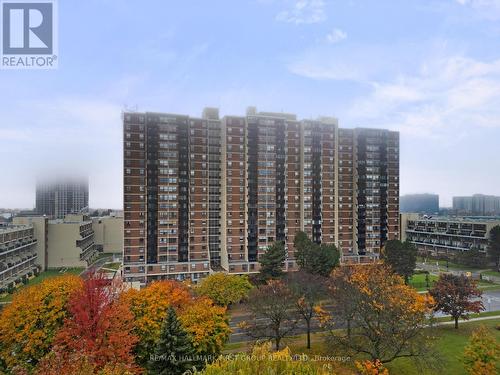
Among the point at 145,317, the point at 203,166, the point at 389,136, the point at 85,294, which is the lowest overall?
the point at 145,317

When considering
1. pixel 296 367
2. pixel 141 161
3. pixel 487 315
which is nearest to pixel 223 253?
pixel 141 161

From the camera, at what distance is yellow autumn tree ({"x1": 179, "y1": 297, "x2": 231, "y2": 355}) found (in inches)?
1038

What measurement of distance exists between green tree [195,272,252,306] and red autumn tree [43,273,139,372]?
60.7ft

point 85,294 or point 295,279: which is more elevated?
point 85,294

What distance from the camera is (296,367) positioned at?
42.5ft

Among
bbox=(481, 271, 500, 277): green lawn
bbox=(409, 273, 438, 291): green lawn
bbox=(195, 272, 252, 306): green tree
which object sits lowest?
bbox=(481, 271, 500, 277): green lawn

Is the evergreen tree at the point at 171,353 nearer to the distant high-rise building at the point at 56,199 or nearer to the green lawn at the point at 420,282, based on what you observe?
the green lawn at the point at 420,282

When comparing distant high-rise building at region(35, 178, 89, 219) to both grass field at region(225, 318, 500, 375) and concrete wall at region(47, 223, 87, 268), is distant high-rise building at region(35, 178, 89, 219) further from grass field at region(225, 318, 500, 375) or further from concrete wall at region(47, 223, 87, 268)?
grass field at region(225, 318, 500, 375)

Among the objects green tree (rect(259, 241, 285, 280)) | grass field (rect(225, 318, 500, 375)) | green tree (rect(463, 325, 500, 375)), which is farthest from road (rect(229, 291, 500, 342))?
green tree (rect(259, 241, 285, 280))

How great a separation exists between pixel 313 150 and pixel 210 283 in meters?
45.8

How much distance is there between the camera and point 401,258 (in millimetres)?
61594

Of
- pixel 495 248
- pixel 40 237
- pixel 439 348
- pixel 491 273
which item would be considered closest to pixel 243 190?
pixel 439 348

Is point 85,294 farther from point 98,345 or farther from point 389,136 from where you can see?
point 389,136

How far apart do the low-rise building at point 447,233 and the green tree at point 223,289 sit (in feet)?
213
